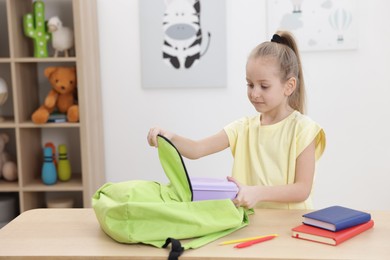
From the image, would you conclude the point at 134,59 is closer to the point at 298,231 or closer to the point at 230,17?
the point at 230,17

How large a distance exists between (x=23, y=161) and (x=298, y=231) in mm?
1971

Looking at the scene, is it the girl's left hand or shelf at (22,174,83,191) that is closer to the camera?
the girl's left hand

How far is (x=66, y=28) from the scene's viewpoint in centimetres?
299

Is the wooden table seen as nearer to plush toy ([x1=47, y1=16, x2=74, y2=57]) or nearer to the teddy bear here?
the teddy bear

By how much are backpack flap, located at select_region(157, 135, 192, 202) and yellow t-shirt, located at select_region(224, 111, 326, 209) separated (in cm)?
42

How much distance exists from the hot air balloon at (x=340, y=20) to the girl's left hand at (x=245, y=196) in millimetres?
1788

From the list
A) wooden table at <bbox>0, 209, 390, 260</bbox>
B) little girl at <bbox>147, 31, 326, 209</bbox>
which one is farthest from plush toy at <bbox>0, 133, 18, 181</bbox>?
wooden table at <bbox>0, 209, 390, 260</bbox>

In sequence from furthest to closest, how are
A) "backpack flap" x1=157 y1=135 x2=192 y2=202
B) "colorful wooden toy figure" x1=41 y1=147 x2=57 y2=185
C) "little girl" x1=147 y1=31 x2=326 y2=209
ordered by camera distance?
"colorful wooden toy figure" x1=41 y1=147 x2=57 y2=185, "little girl" x1=147 y1=31 x2=326 y2=209, "backpack flap" x1=157 y1=135 x2=192 y2=202

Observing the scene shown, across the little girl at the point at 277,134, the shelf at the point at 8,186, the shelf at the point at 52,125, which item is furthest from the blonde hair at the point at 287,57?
the shelf at the point at 8,186

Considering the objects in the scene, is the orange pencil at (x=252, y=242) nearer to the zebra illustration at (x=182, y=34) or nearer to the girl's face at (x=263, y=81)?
the girl's face at (x=263, y=81)

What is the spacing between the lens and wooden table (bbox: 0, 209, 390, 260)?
4.12ft

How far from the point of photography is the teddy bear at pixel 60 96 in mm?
2896

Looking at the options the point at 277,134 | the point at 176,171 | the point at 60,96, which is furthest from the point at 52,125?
the point at 176,171

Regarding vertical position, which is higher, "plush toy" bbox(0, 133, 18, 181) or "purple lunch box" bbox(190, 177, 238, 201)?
"purple lunch box" bbox(190, 177, 238, 201)
